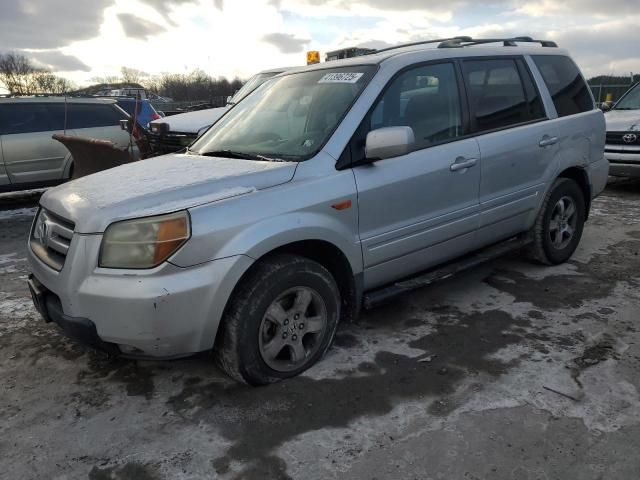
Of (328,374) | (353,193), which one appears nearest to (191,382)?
(328,374)

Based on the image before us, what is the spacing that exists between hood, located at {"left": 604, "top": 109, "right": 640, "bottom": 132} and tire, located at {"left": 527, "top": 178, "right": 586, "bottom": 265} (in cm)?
395

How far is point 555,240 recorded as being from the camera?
464 centimetres

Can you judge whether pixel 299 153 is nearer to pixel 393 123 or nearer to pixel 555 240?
pixel 393 123

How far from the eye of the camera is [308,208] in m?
2.85

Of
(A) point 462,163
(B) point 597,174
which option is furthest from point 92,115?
(B) point 597,174

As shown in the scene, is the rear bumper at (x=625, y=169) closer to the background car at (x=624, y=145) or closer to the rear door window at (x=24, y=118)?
the background car at (x=624, y=145)

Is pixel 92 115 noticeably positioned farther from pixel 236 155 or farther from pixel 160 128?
pixel 236 155

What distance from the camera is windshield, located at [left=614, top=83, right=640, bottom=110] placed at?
8953 mm

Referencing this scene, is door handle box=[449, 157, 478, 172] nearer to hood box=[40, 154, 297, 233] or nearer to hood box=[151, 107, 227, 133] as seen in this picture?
hood box=[40, 154, 297, 233]

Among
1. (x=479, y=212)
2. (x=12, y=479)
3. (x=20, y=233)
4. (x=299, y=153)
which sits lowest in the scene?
(x=12, y=479)

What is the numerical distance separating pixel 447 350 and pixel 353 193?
1.17 metres

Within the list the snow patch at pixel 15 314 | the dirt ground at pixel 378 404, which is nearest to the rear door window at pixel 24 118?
the snow patch at pixel 15 314

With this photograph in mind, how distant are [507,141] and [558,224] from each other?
3.89 feet

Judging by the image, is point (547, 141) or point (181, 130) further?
point (181, 130)
